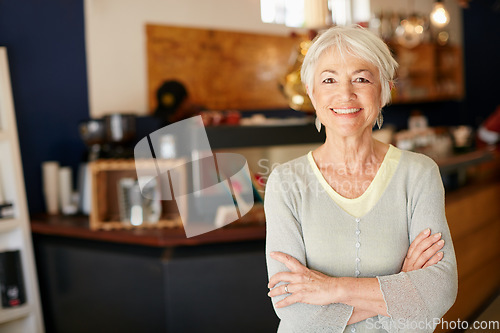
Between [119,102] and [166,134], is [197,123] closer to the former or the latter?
[166,134]

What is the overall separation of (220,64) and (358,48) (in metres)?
4.03

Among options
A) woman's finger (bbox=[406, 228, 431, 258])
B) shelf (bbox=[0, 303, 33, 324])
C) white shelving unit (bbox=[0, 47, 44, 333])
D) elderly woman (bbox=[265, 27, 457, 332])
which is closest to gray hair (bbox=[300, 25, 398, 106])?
elderly woman (bbox=[265, 27, 457, 332])

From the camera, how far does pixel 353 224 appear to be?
4.93 feet

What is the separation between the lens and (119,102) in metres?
4.44

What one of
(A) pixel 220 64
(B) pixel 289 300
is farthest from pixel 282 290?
(A) pixel 220 64

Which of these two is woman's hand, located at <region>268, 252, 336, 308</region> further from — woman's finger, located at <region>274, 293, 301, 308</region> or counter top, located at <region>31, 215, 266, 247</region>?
counter top, located at <region>31, 215, 266, 247</region>

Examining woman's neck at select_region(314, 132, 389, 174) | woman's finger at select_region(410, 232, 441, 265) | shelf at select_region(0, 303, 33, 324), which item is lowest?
shelf at select_region(0, 303, 33, 324)

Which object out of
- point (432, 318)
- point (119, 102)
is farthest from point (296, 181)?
point (119, 102)

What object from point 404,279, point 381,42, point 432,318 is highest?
point 381,42

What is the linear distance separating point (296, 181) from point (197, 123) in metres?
1.55

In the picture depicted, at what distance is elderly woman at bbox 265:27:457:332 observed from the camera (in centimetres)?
144

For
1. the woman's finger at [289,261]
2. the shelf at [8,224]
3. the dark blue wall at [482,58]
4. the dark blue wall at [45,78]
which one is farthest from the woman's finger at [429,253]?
the dark blue wall at [482,58]

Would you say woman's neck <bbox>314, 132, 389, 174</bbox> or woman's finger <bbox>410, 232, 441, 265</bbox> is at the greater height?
woman's neck <bbox>314, 132, 389, 174</bbox>

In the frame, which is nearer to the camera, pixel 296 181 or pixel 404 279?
pixel 404 279
